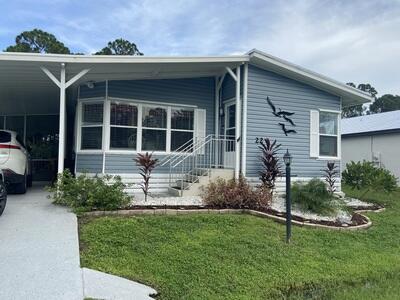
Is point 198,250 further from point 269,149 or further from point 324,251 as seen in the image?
point 269,149

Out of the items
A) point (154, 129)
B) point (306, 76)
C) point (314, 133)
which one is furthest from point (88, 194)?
point (314, 133)

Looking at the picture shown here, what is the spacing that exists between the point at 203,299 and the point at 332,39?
13.5 metres

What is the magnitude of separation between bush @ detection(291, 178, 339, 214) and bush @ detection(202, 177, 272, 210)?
2.38 ft

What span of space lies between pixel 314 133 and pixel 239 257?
7447 mm

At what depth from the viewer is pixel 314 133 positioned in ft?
41.5

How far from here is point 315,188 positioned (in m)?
9.55

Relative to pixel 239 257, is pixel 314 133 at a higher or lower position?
higher

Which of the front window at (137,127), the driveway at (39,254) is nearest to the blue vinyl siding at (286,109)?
the front window at (137,127)

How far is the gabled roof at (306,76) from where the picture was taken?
1116 cm

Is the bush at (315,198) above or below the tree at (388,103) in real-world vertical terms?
below

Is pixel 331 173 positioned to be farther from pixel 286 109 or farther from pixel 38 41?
pixel 38 41

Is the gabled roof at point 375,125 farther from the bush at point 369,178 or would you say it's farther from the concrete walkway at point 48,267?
the concrete walkway at point 48,267

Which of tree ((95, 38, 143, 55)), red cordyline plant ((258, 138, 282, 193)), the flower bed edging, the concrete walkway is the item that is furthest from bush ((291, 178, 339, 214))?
tree ((95, 38, 143, 55))

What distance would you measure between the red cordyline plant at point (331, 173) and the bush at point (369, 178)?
20.9 inches
